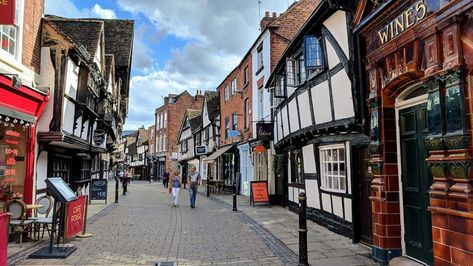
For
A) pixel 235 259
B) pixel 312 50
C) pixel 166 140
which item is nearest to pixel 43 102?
pixel 235 259

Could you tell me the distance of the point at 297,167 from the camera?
12906mm

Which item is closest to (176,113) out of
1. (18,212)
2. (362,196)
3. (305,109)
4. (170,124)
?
(170,124)

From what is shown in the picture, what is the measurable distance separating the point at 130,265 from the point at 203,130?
88.7 ft

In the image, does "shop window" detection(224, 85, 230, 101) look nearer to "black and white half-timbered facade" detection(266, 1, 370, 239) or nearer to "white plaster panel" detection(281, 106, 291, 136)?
"white plaster panel" detection(281, 106, 291, 136)

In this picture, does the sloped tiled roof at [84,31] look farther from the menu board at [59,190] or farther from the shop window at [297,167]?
the shop window at [297,167]

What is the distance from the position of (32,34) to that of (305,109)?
7.25m

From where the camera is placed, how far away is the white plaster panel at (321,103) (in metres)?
8.80

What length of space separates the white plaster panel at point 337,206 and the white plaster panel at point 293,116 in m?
2.91

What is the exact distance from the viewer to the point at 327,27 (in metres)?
8.77

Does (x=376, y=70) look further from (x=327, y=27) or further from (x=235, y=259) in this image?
(x=235, y=259)

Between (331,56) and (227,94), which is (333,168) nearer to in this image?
(331,56)

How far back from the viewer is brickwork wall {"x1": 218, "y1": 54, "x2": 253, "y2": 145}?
20.2 m

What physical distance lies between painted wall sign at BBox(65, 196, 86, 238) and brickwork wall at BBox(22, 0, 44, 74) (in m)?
3.47

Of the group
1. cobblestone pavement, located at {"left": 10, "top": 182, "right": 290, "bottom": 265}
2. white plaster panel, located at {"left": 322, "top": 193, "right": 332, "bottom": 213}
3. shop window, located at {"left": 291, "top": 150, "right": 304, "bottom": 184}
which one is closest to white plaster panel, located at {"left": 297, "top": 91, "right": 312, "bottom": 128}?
shop window, located at {"left": 291, "top": 150, "right": 304, "bottom": 184}
